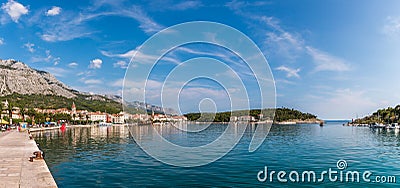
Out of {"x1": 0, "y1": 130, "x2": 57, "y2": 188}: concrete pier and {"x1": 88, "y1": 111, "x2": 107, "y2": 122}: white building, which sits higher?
{"x1": 0, "y1": 130, "x2": 57, "y2": 188}: concrete pier

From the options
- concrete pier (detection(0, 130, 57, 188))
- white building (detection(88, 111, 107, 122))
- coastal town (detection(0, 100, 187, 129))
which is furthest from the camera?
white building (detection(88, 111, 107, 122))

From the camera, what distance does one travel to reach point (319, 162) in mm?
25172

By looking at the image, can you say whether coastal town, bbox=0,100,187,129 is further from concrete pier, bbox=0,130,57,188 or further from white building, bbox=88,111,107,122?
concrete pier, bbox=0,130,57,188

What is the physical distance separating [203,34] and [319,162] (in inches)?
706

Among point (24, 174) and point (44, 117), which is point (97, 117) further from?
point (24, 174)

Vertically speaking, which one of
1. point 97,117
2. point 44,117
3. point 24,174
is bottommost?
point 97,117

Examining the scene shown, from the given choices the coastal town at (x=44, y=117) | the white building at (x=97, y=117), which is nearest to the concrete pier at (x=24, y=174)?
the coastal town at (x=44, y=117)

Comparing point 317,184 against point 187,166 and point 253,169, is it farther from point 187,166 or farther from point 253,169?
point 187,166

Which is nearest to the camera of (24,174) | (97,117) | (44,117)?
(24,174)

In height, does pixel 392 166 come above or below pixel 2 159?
below

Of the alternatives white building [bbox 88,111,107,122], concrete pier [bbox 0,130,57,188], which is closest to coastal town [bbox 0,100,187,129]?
white building [bbox 88,111,107,122]

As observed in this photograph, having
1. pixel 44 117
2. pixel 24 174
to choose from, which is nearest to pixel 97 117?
pixel 44 117

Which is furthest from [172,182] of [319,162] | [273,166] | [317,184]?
[319,162]

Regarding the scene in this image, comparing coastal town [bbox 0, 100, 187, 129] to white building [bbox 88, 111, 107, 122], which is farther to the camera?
white building [bbox 88, 111, 107, 122]
